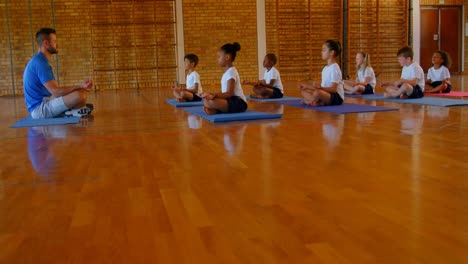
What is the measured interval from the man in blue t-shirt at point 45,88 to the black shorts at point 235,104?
1598mm

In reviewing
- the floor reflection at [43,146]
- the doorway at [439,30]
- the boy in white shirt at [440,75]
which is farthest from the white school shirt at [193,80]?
the doorway at [439,30]

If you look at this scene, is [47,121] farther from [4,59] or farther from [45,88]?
[4,59]

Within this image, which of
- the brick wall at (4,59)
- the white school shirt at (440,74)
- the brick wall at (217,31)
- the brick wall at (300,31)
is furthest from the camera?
the brick wall at (300,31)

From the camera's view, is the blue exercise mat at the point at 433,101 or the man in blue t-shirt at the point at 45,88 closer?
the man in blue t-shirt at the point at 45,88

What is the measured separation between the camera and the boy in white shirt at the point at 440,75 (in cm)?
726

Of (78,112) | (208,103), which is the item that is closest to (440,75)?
(208,103)

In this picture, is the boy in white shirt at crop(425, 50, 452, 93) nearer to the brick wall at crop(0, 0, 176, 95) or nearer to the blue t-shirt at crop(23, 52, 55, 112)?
the blue t-shirt at crop(23, 52, 55, 112)

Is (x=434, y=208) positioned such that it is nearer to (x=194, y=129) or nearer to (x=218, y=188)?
(x=218, y=188)

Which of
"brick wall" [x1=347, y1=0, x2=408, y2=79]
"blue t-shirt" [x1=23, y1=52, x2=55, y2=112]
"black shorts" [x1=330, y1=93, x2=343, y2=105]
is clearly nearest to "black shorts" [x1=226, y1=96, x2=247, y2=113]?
"black shorts" [x1=330, y1=93, x2=343, y2=105]

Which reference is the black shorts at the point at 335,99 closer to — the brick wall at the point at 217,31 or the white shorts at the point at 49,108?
the white shorts at the point at 49,108

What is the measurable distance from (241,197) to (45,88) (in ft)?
13.4

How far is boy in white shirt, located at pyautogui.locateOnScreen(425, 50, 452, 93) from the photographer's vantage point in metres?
7.26

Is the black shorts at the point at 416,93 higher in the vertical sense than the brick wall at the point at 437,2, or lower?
lower

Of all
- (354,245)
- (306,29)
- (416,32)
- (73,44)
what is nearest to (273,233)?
(354,245)
